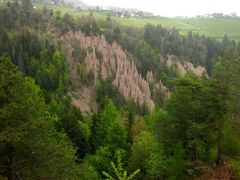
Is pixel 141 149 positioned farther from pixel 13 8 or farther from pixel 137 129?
pixel 13 8

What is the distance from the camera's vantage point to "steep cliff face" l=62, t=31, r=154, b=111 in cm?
10788

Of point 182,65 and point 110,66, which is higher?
point 110,66

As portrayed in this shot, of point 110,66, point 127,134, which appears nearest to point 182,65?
point 110,66

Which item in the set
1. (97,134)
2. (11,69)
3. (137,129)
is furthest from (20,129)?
(137,129)

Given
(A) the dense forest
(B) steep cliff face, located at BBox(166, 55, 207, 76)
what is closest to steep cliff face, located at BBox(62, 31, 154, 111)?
(B) steep cliff face, located at BBox(166, 55, 207, 76)

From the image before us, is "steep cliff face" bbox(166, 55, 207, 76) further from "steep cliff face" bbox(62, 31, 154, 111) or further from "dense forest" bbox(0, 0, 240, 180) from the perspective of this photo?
"dense forest" bbox(0, 0, 240, 180)

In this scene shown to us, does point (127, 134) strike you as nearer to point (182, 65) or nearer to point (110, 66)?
point (110, 66)

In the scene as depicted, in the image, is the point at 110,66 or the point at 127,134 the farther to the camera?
the point at 110,66

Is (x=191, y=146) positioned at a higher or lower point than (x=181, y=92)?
lower

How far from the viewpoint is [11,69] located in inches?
883

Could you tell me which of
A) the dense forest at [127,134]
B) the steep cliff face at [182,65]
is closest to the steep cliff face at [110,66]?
the steep cliff face at [182,65]

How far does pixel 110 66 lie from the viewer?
119 meters

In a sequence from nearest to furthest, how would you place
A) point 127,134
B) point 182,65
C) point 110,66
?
point 127,134 < point 110,66 < point 182,65

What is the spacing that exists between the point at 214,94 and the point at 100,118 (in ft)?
61.4
